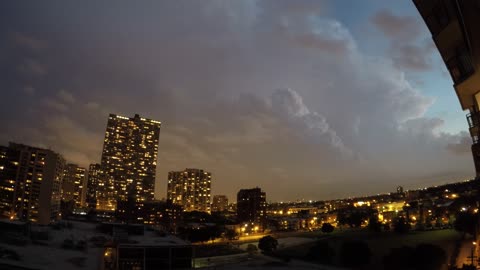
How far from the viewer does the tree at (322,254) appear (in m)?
70.0

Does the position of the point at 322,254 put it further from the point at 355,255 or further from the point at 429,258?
the point at 429,258

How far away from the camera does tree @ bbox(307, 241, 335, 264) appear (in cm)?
7000

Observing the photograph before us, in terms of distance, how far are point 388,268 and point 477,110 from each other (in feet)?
147

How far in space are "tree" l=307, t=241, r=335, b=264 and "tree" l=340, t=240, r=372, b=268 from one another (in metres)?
4.98

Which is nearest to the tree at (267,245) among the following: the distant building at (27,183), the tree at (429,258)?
the tree at (429,258)

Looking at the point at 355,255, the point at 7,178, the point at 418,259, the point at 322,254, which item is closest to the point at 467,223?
the point at 418,259

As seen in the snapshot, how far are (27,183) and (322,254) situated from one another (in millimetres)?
101043

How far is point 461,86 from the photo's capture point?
58.6 ft

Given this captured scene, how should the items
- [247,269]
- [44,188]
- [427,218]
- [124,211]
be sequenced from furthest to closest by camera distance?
[124,211] → [44,188] → [427,218] → [247,269]

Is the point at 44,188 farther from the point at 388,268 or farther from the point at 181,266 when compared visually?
the point at 388,268

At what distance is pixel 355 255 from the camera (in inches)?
2493

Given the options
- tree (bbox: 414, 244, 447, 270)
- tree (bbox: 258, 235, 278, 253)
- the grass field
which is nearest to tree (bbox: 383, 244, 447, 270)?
tree (bbox: 414, 244, 447, 270)

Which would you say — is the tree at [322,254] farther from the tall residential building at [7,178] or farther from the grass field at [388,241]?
the tall residential building at [7,178]

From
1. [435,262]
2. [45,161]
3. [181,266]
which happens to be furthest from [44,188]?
[435,262]
